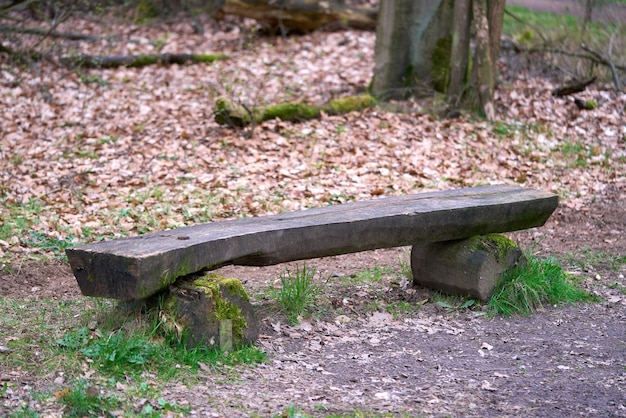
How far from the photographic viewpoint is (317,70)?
11.9m

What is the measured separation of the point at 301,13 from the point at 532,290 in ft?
31.0

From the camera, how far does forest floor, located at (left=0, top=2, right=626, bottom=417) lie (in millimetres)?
4081

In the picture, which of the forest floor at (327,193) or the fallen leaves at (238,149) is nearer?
the forest floor at (327,193)

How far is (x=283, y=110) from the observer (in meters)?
9.22

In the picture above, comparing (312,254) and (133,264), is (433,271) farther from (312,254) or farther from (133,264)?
(133,264)

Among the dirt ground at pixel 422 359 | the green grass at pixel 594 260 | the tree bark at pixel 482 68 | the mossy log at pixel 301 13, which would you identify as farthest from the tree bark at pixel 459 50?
the mossy log at pixel 301 13

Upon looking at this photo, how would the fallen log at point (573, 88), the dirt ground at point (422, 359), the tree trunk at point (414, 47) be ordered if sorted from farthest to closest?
1. the fallen log at point (573, 88)
2. the tree trunk at point (414, 47)
3. the dirt ground at point (422, 359)

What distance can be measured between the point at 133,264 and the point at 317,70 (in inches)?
334

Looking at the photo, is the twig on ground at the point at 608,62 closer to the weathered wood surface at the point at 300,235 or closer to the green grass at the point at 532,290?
the weathered wood surface at the point at 300,235

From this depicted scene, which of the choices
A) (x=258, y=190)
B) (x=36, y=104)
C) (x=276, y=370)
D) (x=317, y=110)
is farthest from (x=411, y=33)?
(x=276, y=370)

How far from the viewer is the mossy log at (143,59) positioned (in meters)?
12.0

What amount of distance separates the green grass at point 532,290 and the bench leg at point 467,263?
8cm

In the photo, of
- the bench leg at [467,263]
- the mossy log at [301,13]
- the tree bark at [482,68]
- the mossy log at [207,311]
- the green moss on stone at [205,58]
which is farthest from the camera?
the mossy log at [301,13]

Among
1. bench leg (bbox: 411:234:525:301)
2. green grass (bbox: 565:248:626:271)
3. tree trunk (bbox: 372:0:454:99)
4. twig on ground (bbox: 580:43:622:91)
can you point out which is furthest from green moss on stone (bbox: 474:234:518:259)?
twig on ground (bbox: 580:43:622:91)
